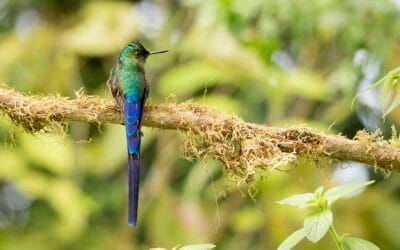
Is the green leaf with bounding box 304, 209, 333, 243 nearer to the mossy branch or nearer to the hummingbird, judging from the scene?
the mossy branch

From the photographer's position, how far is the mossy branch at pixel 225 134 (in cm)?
247

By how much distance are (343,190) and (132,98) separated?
97cm

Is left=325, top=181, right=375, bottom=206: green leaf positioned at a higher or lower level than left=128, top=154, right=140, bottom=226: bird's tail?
lower

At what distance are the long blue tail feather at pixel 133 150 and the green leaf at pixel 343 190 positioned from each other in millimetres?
689

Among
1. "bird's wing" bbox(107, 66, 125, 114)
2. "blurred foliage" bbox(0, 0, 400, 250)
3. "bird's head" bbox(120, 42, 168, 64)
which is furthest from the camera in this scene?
"blurred foliage" bbox(0, 0, 400, 250)

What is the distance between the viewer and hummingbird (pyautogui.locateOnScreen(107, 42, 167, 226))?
2859 millimetres

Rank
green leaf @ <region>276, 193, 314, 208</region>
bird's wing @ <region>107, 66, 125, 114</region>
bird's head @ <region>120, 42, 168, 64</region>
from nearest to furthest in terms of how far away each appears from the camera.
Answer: green leaf @ <region>276, 193, 314, 208</region>
bird's wing @ <region>107, 66, 125, 114</region>
bird's head @ <region>120, 42, 168, 64</region>

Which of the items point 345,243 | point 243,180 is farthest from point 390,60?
point 345,243

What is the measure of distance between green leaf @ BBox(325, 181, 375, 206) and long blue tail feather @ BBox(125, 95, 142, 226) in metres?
0.69

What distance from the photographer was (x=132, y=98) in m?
3.04

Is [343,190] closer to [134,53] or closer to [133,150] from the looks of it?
[133,150]

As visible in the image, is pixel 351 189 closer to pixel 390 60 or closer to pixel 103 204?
pixel 390 60

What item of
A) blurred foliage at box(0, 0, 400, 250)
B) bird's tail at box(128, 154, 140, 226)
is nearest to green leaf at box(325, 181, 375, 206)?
bird's tail at box(128, 154, 140, 226)

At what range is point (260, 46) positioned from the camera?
443 centimetres
